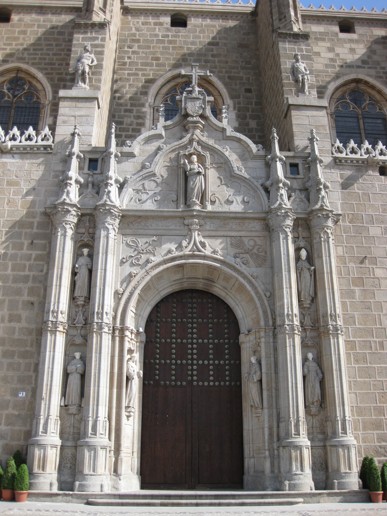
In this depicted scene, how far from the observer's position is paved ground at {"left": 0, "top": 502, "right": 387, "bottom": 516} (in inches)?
389

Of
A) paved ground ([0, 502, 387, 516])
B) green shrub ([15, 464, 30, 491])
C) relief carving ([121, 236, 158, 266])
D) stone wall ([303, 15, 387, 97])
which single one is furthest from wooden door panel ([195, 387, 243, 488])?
stone wall ([303, 15, 387, 97])

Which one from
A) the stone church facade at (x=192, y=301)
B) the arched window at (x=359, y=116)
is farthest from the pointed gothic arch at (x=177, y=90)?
the arched window at (x=359, y=116)

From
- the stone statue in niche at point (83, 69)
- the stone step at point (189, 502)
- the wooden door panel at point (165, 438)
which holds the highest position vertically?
the stone statue in niche at point (83, 69)

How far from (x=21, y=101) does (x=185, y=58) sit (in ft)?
20.2

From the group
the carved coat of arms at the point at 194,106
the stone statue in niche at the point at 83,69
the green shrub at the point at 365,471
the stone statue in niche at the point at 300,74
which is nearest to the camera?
the green shrub at the point at 365,471

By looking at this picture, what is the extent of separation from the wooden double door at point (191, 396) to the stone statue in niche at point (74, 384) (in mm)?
1680

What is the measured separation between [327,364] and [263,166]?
218 inches

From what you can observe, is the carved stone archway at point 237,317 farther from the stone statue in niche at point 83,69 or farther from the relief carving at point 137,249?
the stone statue in niche at point 83,69

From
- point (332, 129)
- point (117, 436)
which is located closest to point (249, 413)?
point (117, 436)

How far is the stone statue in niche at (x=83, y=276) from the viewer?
13539 millimetres

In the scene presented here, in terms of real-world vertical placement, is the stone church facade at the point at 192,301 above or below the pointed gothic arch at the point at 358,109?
below

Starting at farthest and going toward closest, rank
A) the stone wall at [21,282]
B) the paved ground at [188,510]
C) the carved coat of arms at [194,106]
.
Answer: the carved coat of arms at [194,106] < the stone wall at [21,282] < the paved ground at [188,510]

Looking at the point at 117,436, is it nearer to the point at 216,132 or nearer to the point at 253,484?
the point at 253,484

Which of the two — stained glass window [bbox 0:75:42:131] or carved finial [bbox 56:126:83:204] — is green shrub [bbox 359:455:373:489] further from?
stained glass window [bbox 0:75:42:131]
